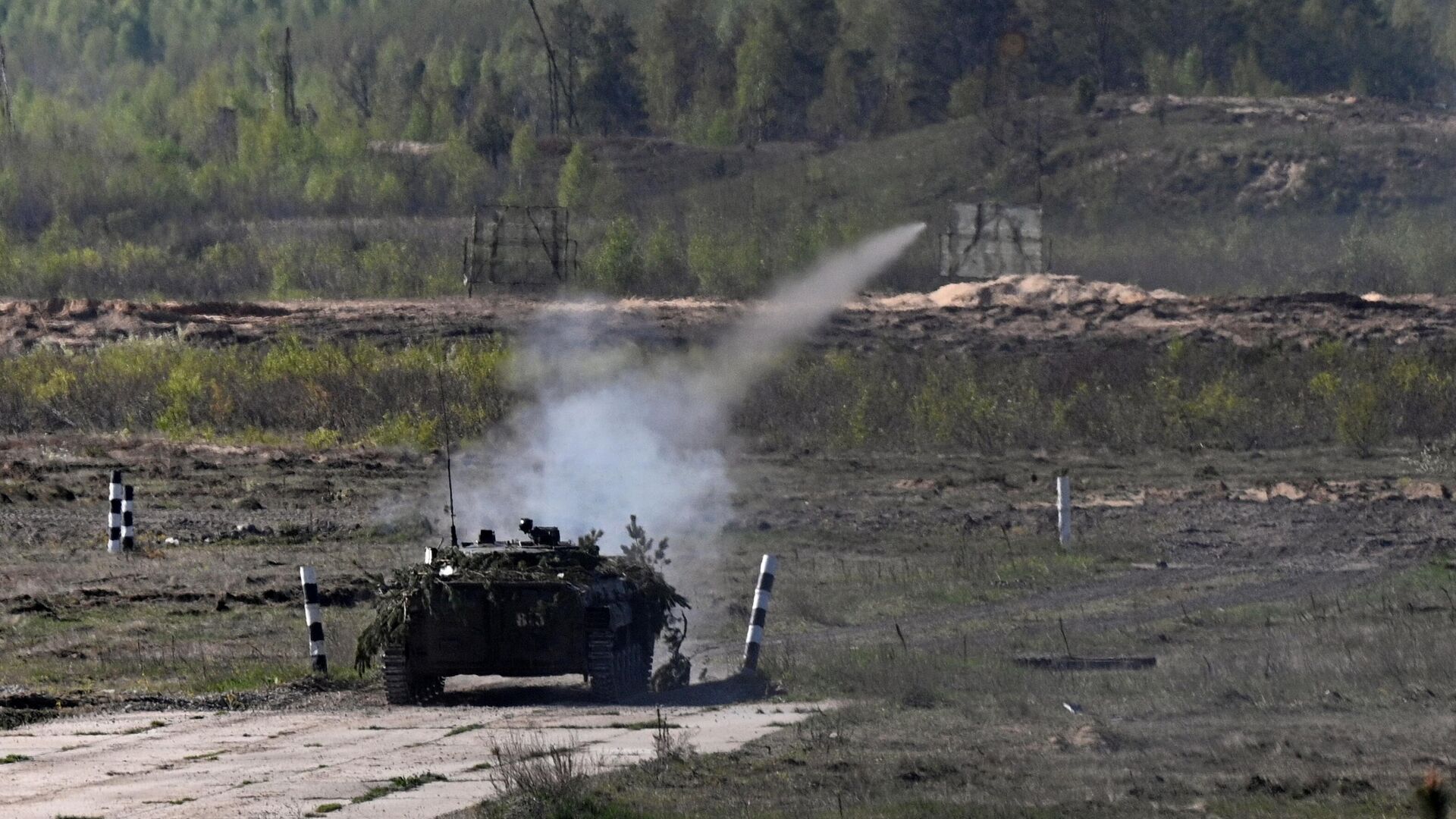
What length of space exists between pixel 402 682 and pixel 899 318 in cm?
4795

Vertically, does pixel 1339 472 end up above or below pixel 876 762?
below

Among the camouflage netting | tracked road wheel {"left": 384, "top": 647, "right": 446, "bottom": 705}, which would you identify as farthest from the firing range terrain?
the camouflage netting

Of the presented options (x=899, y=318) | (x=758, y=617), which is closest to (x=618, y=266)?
(x=899, y=318)

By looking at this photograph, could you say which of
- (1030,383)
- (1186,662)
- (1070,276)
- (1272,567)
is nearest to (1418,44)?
(1070,276)

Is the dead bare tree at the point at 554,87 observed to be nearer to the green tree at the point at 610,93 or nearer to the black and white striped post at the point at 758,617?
the green tree at the point at 610,93

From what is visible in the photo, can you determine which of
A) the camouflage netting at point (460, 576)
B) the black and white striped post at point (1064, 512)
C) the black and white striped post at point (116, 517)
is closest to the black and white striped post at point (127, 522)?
the black and white striped post at point (116, 517)

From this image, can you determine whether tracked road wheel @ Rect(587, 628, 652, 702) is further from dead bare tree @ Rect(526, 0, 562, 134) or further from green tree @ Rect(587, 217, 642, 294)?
dead bare tree @ Rect(526, 0, 562, 134)

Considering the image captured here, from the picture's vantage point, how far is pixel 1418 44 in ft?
390

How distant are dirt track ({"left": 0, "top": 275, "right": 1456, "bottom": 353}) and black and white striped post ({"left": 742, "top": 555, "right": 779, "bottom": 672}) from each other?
38.4 metres

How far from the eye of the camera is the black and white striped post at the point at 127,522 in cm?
2780

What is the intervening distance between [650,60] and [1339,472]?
87429 mm

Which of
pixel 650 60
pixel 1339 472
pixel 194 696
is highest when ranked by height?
pixel 650 60

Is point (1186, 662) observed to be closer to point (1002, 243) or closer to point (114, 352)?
point (114, 352)

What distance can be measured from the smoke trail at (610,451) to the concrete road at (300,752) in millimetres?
5188
